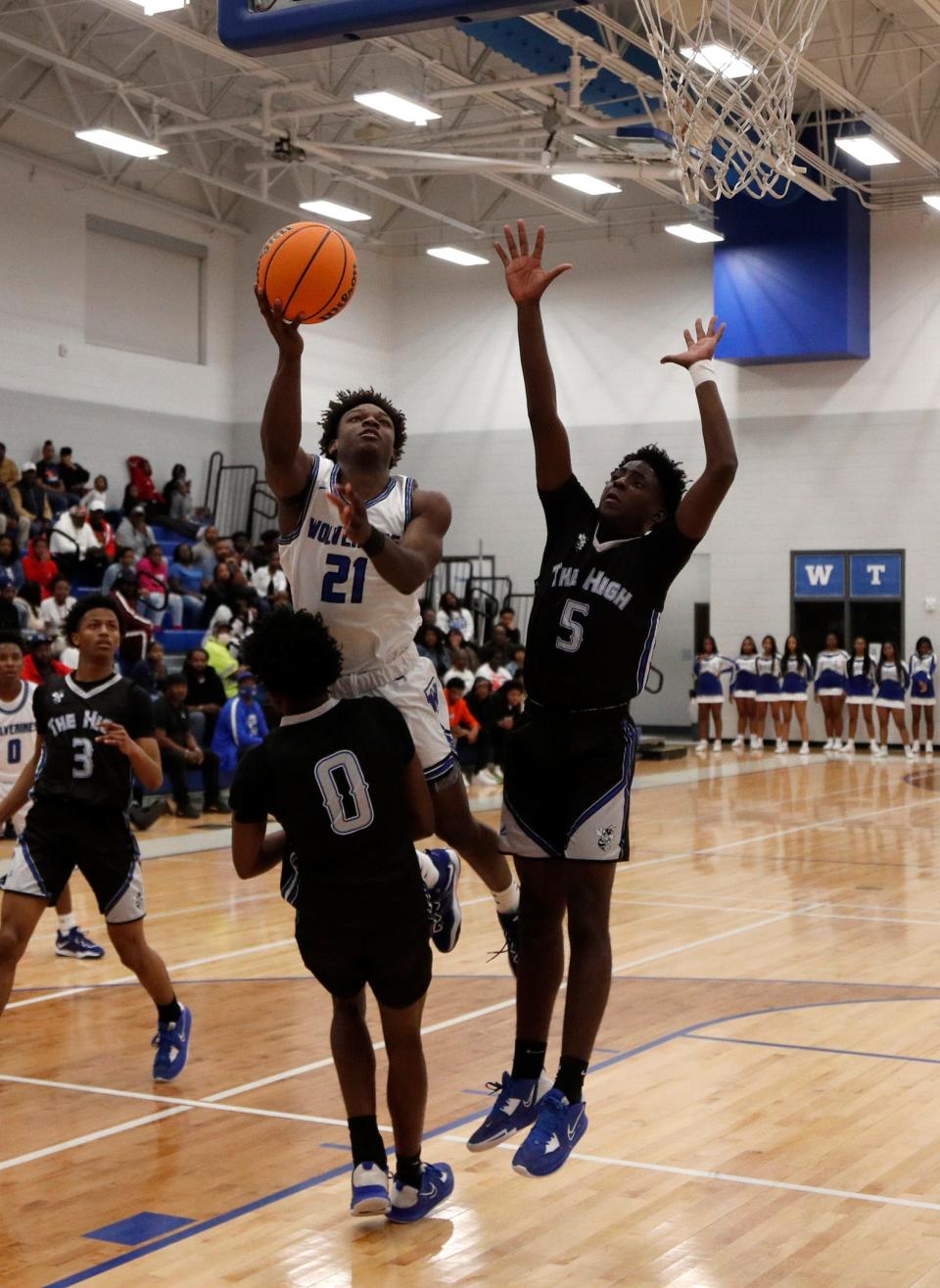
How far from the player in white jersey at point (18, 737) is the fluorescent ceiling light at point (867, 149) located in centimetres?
1238

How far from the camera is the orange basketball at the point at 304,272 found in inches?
165

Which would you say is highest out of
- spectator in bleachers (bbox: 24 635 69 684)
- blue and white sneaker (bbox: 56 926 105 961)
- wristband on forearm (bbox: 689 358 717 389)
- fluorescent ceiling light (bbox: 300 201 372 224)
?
fluorescent ceiling light (bbox: 300 201 372 224)

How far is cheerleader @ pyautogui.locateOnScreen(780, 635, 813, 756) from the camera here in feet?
73.4

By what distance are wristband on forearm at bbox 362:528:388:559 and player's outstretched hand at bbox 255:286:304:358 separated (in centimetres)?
56

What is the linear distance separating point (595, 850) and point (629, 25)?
46.3 feet

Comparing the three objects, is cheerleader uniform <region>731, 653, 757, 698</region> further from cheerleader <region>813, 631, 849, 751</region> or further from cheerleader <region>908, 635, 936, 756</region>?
cheerleader <region>908, 635, 936, 756</region>

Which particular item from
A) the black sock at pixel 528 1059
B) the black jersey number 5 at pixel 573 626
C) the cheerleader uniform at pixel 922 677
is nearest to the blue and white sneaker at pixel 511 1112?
the black sock at pixel 528 1059

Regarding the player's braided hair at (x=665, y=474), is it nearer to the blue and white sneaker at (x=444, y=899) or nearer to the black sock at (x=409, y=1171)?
the blue and white sneaker at (x=444, y=899)

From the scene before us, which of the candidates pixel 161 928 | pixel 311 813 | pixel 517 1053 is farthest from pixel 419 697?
pixel 161 928

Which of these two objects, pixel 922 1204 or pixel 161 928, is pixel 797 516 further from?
pixel 922 1204

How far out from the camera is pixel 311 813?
4.15 meters

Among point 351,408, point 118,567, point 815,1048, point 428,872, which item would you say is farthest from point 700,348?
point 118,567

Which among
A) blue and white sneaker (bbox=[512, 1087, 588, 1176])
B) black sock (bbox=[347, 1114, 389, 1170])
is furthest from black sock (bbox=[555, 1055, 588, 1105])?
black sock (bbox=[347, 1114, 389, 1170])

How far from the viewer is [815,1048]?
635cm
